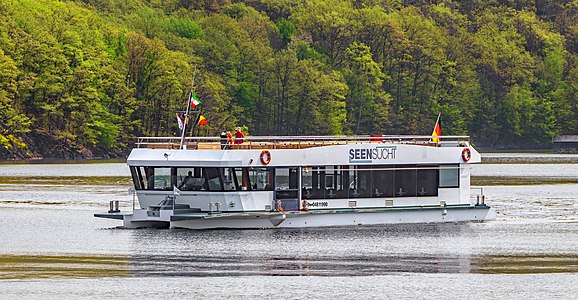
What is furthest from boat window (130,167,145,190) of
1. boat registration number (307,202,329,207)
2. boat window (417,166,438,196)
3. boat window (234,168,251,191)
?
boat window (417,166,438,196)

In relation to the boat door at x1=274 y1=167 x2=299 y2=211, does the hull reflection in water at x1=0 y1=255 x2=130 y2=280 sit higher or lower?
lower

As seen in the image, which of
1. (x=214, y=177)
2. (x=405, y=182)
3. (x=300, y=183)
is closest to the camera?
(x=214, y=177)

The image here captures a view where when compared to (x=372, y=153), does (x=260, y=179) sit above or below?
below

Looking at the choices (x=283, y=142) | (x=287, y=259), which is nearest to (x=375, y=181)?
(x=283, y=142)

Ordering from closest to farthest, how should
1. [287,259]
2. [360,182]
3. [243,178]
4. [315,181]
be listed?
1. [287,259]
2. [243,178]
3. [315,181]
4. [360,182]

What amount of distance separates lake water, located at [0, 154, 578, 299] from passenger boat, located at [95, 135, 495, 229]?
66 centimetres

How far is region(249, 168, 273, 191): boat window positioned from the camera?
59.1 meters

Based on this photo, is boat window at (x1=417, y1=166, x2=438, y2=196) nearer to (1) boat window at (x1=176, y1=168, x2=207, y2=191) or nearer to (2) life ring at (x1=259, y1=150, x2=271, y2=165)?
(2) life ring at (x1=259, y1=150, x2=271, y2=165)

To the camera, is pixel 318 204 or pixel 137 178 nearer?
pixel 137 178

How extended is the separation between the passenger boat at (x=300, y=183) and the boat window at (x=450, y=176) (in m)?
0.05

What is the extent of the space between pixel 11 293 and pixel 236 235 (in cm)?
1771

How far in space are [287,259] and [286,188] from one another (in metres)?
9.61

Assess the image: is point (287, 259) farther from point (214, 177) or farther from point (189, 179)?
point (189, 179)

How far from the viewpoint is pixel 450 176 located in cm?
6444
